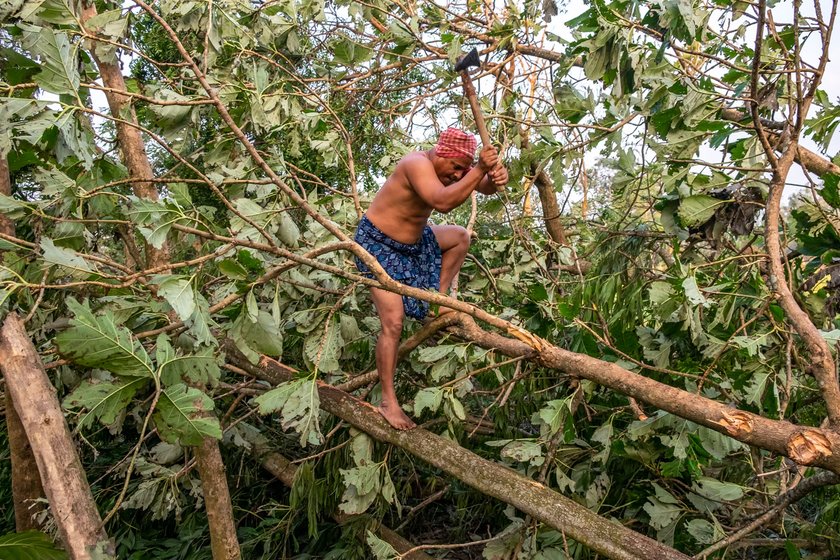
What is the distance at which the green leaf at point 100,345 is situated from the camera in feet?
5.94

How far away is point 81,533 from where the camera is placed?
213cm

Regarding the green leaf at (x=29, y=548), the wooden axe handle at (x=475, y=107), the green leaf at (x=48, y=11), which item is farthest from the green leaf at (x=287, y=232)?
the green leaf at (x=29, y=548)

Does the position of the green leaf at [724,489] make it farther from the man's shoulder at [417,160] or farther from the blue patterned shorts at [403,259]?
the man's shoulder at [417,160]

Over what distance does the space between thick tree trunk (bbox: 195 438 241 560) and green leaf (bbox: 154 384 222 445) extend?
3.42 ft

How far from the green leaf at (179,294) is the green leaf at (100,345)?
0.64ft

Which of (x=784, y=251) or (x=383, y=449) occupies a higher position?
(x=784, y=251)

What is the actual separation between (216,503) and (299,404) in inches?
36.9

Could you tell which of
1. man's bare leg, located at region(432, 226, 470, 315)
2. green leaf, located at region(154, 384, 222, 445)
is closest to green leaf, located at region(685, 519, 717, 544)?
man's bare leg, located at region(432, 226, 470, 315)

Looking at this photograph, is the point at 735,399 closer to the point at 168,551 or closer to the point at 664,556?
the point at 664,556

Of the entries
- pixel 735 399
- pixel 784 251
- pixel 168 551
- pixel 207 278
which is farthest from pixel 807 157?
pixel 168 551

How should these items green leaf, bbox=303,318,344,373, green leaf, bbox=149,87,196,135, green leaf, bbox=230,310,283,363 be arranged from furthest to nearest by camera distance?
1. green leaf, bbox=149,87,196,135
2. green leaf, bbox=303,318,344,373
3. green leaf, bbox=230,310,283,363

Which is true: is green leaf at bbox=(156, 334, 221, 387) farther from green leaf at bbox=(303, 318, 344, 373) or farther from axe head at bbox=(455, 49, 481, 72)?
axe head at bbox=(455, 49, 481, 72)

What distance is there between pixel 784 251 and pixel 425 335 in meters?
1.52

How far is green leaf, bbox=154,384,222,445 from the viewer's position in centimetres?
187
